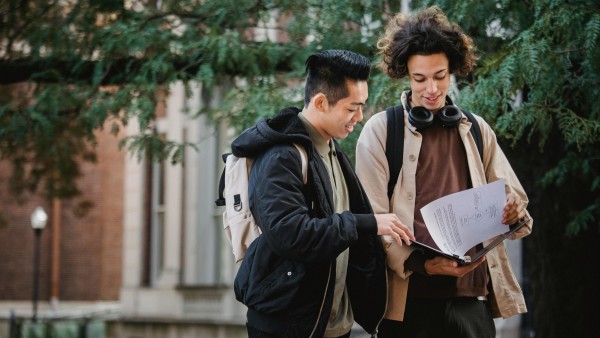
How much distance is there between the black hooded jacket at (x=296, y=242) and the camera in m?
4.07

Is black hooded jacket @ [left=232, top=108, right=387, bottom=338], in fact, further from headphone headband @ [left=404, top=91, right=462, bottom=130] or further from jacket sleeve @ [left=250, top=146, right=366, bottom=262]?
headphone headband @ [left=404, top=91, right=462, bottom=130]

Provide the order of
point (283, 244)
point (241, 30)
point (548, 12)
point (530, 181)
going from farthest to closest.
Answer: point (241, 30) → point (530, 181) → point (548, 12) → point (283, 244)

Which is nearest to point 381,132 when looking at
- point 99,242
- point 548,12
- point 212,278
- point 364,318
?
point 364,318

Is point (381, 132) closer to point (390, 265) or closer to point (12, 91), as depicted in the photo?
point (390, 265)

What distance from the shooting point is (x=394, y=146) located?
4.68 meters

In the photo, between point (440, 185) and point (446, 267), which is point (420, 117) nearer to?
point (440, 185)

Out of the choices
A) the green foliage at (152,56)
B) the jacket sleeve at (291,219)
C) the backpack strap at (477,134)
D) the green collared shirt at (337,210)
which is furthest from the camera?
the green foliage at (152,56)

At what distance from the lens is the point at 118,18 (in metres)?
9.62

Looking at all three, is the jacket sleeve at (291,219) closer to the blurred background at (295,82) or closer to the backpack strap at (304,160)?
the backpack strap at (304,160)

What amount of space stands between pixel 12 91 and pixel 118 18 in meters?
4.32

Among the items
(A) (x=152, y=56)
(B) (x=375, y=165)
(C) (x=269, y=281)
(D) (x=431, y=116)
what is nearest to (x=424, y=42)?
(D) (x=431, y=116)

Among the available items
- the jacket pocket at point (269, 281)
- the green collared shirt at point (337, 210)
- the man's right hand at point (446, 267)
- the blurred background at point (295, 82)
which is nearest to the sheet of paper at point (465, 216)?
the man's right hand at point (446, 267)

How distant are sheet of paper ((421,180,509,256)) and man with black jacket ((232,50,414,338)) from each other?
257 mm

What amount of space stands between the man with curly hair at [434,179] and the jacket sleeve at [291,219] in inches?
20.9
